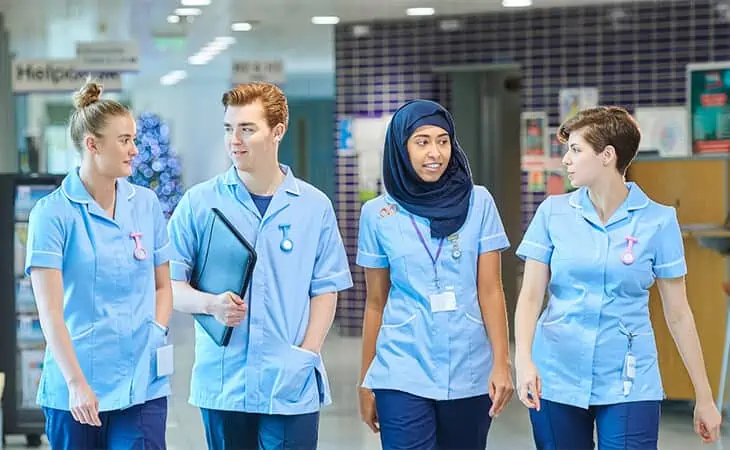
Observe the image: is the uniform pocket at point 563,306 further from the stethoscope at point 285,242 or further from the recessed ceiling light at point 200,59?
the recessed ceiling light at point 200,59

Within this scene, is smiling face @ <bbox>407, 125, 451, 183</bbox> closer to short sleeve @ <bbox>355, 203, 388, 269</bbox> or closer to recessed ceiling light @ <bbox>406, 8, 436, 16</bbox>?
A: short sleeve @ <bbox>355, 203, 388, 269</bbox>

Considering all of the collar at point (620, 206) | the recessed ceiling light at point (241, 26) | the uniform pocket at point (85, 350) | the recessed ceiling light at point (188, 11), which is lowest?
the uniform pocket at point (85, 350)

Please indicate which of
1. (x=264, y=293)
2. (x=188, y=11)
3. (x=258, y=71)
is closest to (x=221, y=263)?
(x=264, y=293)

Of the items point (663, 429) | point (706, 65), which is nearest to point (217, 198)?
point (663, 429)

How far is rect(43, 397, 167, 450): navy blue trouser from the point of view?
3.34 m

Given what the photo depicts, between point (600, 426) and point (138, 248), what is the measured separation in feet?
4.48

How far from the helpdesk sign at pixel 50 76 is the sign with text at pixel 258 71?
115 centimetres

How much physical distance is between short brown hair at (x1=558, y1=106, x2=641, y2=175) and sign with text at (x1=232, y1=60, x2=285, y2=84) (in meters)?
7.90

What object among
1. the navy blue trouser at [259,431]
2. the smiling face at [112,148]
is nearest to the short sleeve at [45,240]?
the smiling face at [112,148]

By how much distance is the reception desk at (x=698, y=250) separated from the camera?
7297mm

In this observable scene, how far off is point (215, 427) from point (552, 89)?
775 cm

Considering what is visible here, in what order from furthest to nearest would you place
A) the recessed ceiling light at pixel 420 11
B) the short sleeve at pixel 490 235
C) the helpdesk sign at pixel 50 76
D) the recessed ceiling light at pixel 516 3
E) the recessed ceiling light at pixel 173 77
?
the recessed ceiling light at pixel 173 77
the recessed ceiling light at pixel 420 11
the helpdesk sign at pixel 50 76
the recessed ceiling light at pixel 516 3
the short sleeve at pixel 490 235

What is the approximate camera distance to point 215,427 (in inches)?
139

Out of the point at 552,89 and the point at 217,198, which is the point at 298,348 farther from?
the point at 552,89
